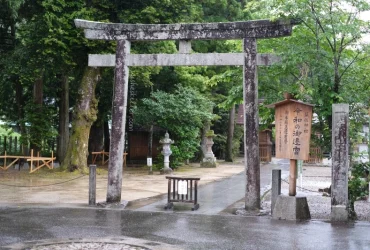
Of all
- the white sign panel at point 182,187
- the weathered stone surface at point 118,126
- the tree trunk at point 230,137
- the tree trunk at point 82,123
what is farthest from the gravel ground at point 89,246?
the tree trunk at point 230,137

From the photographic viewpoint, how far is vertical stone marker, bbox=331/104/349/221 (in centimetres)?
1142

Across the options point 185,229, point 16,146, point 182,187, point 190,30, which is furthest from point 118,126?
point 16,146

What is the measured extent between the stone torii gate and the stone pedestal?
0.97 meters

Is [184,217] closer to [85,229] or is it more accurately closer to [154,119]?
[85,229]

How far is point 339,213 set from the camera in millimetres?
11398

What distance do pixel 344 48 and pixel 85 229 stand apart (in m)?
8.19

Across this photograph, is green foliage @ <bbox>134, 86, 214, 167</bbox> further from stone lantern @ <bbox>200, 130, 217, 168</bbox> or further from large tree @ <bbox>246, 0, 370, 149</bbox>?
large tree @ <bbox>246, 0, 370, 149</bbox>

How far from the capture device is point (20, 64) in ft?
79.2

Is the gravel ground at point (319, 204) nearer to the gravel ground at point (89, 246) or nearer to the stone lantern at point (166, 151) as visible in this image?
the gravel ground at point (89, 246)

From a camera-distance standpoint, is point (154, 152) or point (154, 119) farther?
point (154, 152)

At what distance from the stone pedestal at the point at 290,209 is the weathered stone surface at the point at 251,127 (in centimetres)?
96

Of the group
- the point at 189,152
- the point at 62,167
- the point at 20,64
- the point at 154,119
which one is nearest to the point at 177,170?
the point at 189,152

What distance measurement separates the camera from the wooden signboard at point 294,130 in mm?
11797

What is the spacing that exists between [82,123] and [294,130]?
46.1 feet
